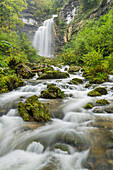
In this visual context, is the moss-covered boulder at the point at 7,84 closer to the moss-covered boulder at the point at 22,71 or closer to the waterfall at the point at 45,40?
the moss-covered boulder at the point at 22,71

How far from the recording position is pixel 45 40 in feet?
114

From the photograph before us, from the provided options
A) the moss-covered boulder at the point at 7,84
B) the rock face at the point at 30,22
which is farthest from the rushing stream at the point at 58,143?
the rock face at the point at 30,22

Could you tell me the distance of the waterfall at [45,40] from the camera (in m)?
33.2

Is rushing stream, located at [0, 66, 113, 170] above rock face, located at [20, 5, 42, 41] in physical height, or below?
below

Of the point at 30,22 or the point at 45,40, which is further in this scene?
the point at 30,22

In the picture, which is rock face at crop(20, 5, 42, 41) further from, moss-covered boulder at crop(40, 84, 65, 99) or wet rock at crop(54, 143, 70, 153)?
wet rock at crop(54, 143, 70, 153)

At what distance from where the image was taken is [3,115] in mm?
3334

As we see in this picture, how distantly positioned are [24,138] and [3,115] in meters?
1.55

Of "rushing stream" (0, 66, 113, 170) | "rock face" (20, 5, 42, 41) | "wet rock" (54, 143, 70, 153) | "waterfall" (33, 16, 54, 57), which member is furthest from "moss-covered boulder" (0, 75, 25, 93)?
"rock face" (20, 5, 42, 41)

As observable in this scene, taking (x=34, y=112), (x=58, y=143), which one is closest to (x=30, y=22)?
(x=34, y=112)

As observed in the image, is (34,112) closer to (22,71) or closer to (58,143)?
(58,143)

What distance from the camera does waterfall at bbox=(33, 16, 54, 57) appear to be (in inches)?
1309

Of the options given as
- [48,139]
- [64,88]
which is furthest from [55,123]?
[64,88]

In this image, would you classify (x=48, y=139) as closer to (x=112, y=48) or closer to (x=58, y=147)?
(x=58, y=147)
